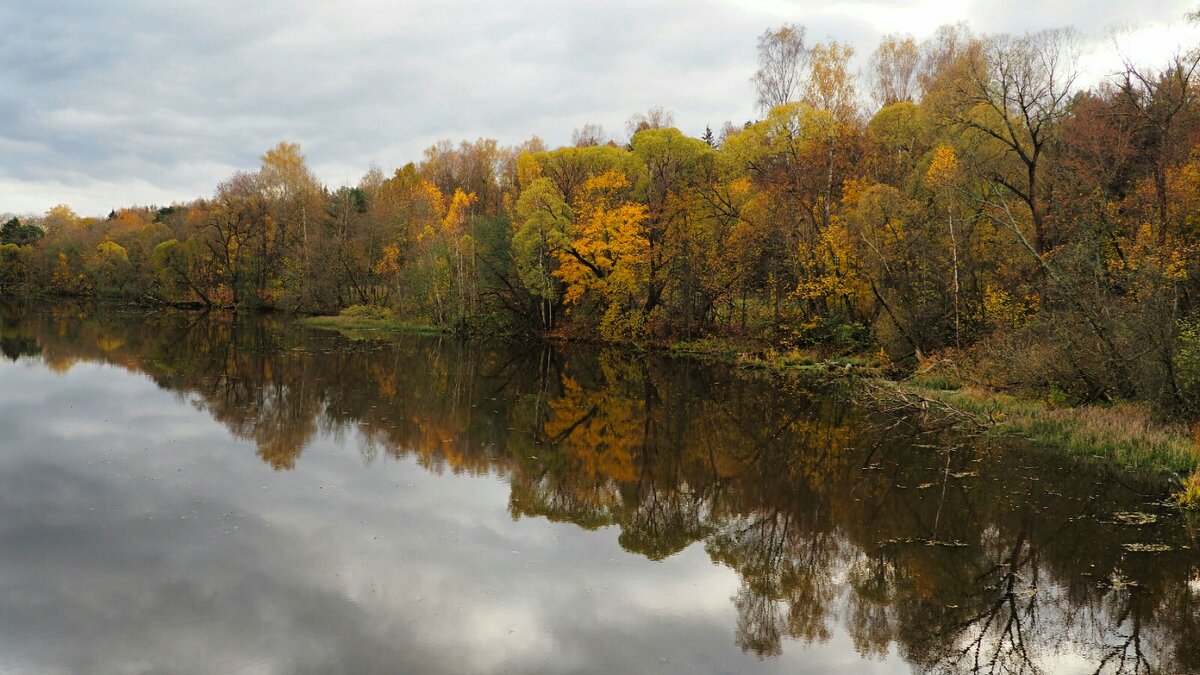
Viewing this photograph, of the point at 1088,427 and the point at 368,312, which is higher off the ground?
the point at 368,312

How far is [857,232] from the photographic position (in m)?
27.4

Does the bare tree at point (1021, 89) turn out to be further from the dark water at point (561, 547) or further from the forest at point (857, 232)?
the dark water at point (561, 547)

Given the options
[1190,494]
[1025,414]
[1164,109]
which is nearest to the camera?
[1190,494]

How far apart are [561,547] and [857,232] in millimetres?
20622

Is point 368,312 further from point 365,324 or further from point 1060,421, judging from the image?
point 1060,421

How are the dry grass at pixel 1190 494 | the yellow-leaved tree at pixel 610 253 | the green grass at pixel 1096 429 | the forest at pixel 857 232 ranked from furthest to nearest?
the yellow-leaved tree at pixel 610 253, the forest at pixel 857 232, the green grass at pixel 1096 429, the dry grass at pixel 1190 494

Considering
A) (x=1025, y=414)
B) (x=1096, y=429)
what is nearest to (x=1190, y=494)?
(x=1096, y=429)

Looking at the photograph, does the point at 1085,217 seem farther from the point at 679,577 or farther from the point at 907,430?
the point at 679,577

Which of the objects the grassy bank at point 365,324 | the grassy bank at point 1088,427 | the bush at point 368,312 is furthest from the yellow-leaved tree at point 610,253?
the grassy bank at point 1088,427

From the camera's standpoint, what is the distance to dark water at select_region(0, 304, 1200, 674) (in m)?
7.55

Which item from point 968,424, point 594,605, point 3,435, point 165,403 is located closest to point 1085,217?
point 968,424

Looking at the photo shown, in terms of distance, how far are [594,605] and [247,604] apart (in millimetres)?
3762

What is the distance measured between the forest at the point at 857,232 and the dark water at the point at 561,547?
175 inches

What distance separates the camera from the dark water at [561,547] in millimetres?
7547
